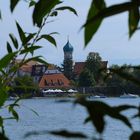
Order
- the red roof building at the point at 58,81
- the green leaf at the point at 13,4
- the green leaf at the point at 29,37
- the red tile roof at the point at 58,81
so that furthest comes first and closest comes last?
the red tile roof at the point at 58,81, the red roof building at the point at 58,81, the green leaf at the point at 29,37, the green leaf at the point at 13,4

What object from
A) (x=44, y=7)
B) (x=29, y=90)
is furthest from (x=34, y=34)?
(x=44, y=7)

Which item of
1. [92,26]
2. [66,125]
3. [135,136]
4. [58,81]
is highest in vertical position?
[92,26]

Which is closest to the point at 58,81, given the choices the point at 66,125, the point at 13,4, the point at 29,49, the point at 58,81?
the point at 58,81

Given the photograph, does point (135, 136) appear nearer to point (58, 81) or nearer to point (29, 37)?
point (29, 37)

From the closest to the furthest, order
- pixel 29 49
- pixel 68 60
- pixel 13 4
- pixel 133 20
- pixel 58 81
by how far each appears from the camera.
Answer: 1. pixel 133 20
2. pixel 13 4
3. pixel 29 49
4. pixel 68 60
5. pixel 58 81

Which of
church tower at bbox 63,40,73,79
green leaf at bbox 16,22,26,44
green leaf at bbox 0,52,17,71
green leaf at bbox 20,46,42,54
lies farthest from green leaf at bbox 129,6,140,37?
church tower at bbox 63,40,73,79

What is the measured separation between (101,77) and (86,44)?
0.09 m

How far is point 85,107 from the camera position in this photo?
456 mm

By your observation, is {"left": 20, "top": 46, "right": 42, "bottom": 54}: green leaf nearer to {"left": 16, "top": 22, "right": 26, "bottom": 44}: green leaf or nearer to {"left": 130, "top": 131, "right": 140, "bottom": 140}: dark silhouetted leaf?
{"left": 16, "top": 22, "right": 26, "bottom": 44}: green leaf

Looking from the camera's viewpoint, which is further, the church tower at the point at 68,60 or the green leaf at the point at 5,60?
the church tower at the point at 68,60

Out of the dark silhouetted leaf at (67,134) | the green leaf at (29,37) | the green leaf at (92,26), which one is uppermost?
the green leaf at (92,26)

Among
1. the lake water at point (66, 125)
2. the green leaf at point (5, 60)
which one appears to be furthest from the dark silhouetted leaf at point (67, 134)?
the green leaf at point (5, 60)

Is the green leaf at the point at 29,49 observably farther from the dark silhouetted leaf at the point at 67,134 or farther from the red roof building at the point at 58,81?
the dark silhouetted leaf at the point at 67,134

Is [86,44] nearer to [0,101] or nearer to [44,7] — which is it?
[44,7]
